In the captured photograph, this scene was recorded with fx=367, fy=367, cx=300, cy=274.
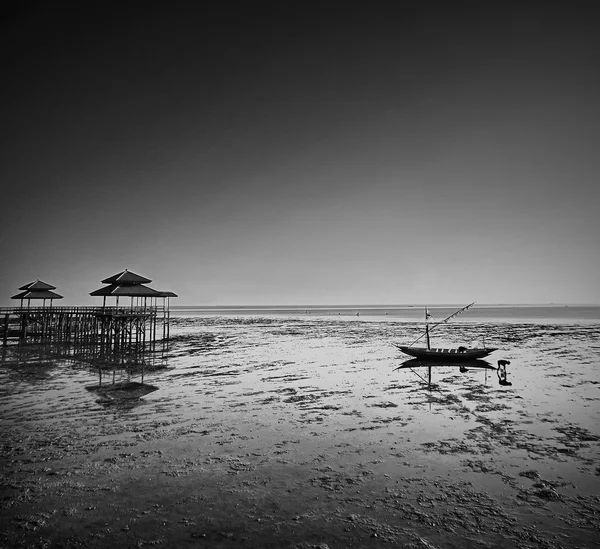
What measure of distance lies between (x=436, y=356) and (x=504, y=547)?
22.8 m

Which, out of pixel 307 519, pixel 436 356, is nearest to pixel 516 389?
pixel 436 356

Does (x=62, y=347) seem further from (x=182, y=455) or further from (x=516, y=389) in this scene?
(x=516, y=389)

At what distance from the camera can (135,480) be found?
900 centimetres

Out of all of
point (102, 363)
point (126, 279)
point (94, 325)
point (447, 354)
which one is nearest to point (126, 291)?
point (126, 279)

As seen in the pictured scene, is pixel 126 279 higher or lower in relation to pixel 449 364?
higher

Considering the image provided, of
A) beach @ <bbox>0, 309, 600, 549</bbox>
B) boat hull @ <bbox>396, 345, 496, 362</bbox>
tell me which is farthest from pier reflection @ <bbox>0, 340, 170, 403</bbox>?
boat hull @ <bbox>396, 345, 496, 362</bbox>

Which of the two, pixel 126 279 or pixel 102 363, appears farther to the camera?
pixel 126 279

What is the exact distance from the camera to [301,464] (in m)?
10.1

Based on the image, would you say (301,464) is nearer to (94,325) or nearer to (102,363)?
(102,363)

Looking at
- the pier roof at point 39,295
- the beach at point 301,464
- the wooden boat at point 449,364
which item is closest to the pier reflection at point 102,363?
the beach at point 301,464

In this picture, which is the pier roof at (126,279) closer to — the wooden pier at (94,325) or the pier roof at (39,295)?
the wooden pier at (94,325)

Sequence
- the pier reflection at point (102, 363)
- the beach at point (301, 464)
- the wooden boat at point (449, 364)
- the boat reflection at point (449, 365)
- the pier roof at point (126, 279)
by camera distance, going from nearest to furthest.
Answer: the beach at point (301, 464), the pier reflection at point (102, 363), the boat reflection at point (449, 365), the wooden boat at point (449, 364), the pier roof at point (126, 279)

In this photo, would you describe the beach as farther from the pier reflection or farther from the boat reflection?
the boat reflection

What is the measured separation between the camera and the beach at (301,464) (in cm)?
696
